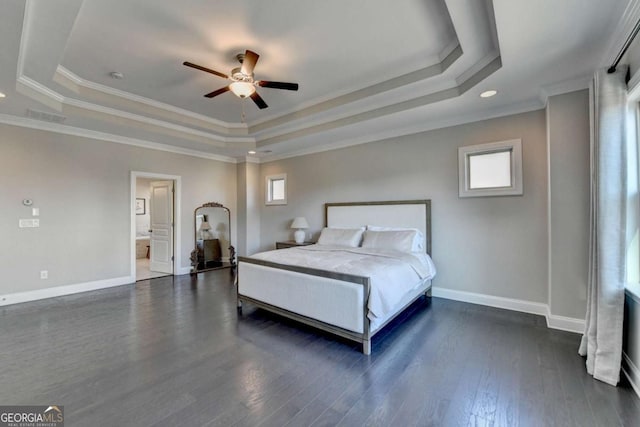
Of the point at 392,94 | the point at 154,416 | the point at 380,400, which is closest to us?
the point at 154,416

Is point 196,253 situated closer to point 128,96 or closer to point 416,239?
point 128,96

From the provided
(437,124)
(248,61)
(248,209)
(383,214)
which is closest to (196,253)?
(248,209)

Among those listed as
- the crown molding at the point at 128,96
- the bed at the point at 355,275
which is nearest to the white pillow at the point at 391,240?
the bed at the point at 355,275

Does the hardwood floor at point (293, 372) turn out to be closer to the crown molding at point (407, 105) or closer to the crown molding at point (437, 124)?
the crown molding at point (437, 124)

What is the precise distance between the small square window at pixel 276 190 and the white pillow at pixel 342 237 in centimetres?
184

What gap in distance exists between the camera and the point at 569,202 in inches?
119

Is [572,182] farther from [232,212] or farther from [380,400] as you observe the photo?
[232,212]

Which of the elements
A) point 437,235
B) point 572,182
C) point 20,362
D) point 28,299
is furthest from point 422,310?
point 28,299

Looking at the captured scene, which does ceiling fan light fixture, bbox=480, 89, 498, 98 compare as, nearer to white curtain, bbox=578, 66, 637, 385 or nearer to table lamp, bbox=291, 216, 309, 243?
white curtain, bbox=578, 66, 637, 385

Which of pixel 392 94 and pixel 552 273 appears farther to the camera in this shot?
pixel 392 94

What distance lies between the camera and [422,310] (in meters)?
3.75

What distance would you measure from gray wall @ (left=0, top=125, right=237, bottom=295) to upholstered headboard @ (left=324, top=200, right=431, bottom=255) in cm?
365

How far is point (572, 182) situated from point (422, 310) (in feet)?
7.52

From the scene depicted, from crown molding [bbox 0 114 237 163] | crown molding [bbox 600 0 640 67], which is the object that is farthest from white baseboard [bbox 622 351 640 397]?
crown molding [bbox 0 114 237 163]
